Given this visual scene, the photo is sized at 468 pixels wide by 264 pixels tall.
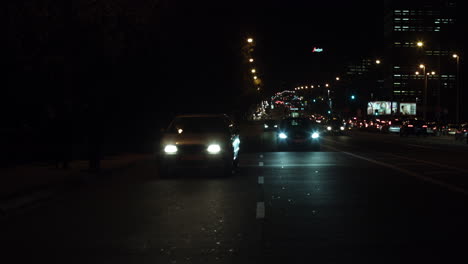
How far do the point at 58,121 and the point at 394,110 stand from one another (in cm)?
12931

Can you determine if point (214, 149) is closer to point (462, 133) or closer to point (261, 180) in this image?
point (261, 180)

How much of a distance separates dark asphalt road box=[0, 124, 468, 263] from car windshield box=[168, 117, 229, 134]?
7.64 ft

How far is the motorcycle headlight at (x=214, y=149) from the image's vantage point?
741 inches

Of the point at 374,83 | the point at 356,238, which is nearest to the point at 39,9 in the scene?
the point at 356,238

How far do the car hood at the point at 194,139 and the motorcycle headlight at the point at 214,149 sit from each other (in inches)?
5.0

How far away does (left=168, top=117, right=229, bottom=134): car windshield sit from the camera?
20.3m

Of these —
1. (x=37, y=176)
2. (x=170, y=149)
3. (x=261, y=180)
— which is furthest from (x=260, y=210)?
Result: (x=37, y=176)

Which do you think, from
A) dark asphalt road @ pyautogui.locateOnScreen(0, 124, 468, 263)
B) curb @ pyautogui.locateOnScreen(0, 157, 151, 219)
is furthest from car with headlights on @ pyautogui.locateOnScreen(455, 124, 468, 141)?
curb @ pyautogui.locateOnScreen(0, 157, 151, 219)

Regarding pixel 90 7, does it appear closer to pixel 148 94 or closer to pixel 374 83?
pixel 148 94

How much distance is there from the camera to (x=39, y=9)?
59.5ft

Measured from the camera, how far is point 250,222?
1084 cm

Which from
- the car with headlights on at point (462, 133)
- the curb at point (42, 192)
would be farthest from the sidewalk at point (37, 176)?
the car with headlights on at point (462, 133)

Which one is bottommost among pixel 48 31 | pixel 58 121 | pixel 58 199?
pixel 58 199

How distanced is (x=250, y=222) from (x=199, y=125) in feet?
34.5
